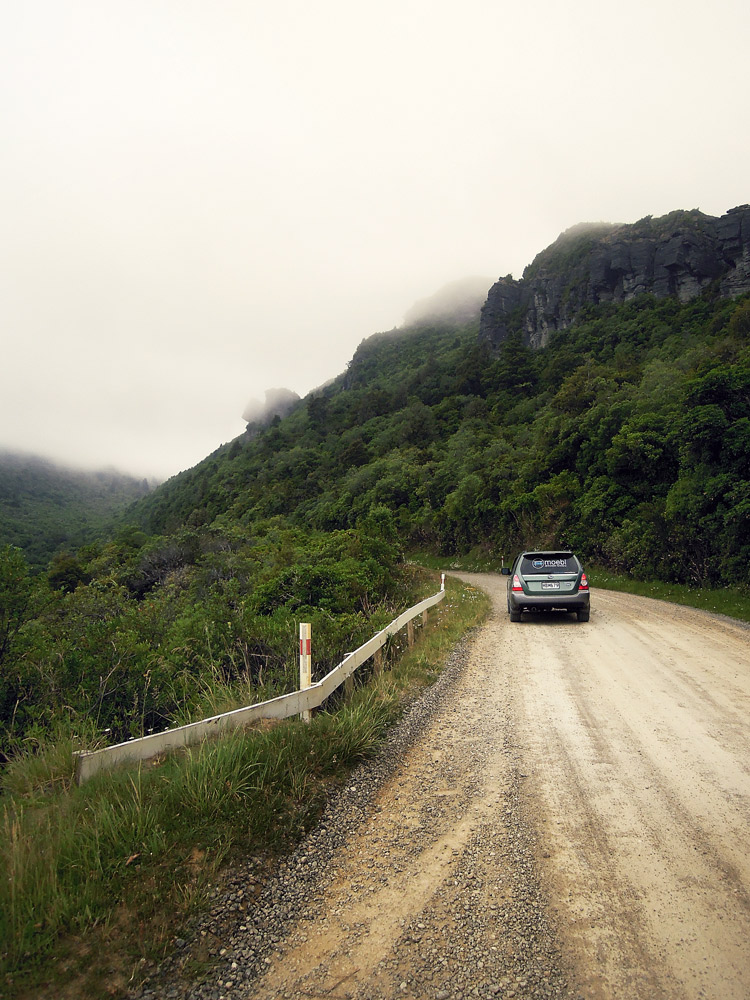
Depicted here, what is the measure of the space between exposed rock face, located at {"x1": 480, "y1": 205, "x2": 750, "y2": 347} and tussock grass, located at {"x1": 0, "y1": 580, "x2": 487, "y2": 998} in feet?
259

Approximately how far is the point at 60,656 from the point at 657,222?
11034 centimetres

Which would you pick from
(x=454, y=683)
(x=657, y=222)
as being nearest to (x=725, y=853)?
(x=454, y=683)

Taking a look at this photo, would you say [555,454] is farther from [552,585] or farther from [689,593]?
[552,585]

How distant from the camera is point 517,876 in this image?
298cm

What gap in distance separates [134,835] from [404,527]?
148ft

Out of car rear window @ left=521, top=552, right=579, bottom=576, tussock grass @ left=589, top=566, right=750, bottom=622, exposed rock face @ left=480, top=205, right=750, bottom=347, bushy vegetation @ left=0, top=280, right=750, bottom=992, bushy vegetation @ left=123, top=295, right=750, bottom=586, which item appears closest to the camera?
bushy vegetation @ left=0, top=280, right=750, bottom=992

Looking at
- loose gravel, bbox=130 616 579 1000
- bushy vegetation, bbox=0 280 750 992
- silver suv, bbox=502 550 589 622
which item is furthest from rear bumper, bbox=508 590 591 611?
loose gravel, bbox=130 616 579 1000

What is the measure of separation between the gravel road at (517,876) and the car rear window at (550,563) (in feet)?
19.8

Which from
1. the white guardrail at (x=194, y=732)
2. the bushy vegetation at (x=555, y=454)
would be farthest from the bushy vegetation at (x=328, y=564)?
the white guardrail at (x=194, y=732)

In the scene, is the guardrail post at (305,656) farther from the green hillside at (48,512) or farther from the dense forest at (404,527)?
the green hillside at (48,512)

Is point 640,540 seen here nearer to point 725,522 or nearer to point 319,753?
point 725,522

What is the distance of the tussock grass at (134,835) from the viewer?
2367 mm

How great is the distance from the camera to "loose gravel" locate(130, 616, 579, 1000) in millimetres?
2285

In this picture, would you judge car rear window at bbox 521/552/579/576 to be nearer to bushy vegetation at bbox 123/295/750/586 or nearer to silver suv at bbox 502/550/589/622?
silver suv at bbox 502/550/589/622
